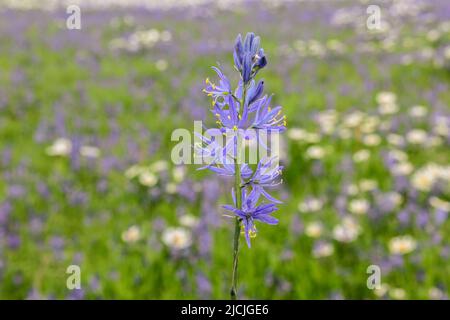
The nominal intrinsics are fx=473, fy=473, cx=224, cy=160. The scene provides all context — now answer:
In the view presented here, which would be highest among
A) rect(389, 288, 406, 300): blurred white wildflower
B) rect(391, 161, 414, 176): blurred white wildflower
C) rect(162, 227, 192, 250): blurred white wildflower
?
rect(391, 161, 414, 176): blurred white wildflower

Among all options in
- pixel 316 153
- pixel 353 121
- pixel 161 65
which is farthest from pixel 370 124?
pixel 161 65

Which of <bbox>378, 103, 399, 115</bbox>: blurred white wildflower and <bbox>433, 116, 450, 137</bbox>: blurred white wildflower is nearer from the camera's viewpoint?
<bbox>433, 116, 450, 137</bbox>: blurred white wildflower

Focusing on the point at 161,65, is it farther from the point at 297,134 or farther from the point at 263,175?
the point at 263,175

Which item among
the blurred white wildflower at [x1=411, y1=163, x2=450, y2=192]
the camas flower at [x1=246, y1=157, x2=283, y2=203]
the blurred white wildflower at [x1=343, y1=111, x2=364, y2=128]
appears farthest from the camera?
the blurred white wildflower at [x1=343, y1=111, x2=364, y2=128]

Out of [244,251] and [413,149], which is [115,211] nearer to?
[244,251]

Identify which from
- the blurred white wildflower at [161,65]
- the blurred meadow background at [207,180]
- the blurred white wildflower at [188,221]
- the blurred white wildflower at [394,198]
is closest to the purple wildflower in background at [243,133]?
the blurred meadow background at [207,180]

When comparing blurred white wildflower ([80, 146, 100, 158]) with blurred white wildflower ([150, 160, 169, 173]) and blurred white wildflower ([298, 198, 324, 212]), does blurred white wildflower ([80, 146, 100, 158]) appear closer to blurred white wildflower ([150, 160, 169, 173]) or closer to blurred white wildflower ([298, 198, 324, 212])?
blurred white wildflower ([150, 160, 169, 173])

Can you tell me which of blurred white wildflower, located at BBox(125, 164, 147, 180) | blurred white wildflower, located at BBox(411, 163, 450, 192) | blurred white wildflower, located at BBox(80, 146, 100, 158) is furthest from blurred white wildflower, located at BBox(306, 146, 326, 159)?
blurred white wildflower, located at BBox(80, 146, 100, 158)

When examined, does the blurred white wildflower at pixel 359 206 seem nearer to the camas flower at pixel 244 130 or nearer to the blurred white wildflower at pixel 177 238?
the blurred white wildflower at pixel 177 238
